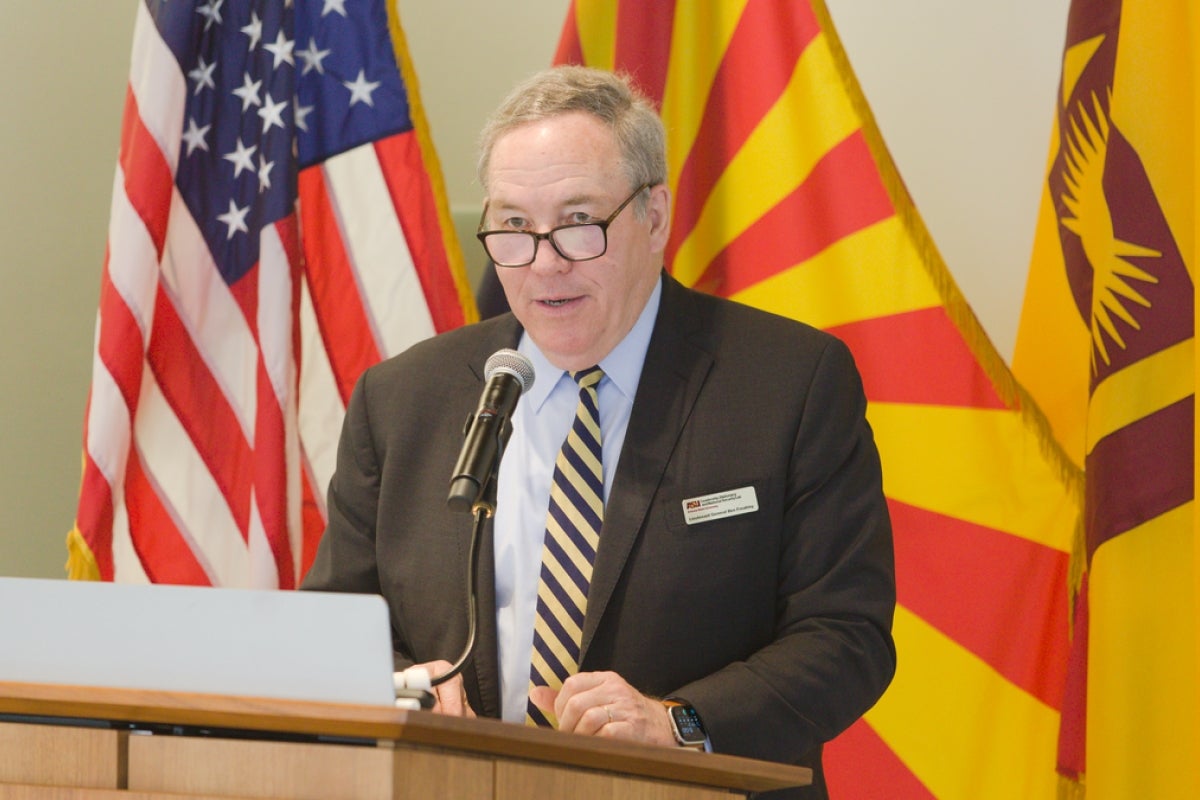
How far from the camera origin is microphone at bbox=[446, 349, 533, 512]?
4.53 feet

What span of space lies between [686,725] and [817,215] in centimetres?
155

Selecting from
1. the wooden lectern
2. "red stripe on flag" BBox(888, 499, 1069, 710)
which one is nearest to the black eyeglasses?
the wooden lectern

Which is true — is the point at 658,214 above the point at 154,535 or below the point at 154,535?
above

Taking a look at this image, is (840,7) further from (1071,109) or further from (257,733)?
(257,733)

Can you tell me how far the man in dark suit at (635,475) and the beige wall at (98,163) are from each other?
61.3 inches

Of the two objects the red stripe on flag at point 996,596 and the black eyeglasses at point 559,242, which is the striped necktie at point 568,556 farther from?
the red stripe on flag at point 996,596

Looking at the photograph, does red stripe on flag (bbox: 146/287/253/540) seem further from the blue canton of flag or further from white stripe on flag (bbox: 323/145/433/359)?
white stripe on flag (bbox: 323/145/433/359)

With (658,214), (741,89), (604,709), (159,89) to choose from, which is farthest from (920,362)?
(159,89)

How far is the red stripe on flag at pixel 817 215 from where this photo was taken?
2863mm

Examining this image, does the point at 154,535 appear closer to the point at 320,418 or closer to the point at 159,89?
the point at 320,418

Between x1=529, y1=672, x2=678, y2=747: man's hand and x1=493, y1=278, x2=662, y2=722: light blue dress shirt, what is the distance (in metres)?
0.33

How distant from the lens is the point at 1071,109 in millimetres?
2857

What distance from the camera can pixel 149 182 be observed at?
2.91 meters

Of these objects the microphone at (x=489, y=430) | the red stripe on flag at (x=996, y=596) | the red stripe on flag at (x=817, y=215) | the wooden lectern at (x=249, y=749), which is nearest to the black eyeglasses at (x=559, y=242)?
the microphone at (x=489, y=430)
